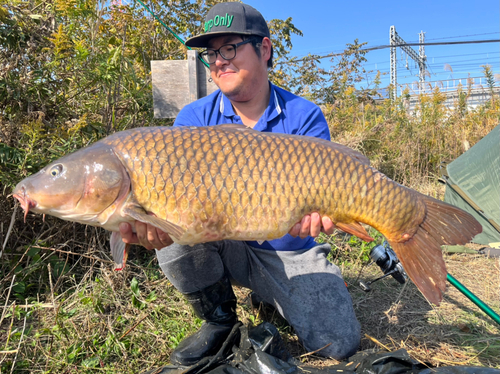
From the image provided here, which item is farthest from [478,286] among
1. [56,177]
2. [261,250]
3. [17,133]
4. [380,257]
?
[17,133]

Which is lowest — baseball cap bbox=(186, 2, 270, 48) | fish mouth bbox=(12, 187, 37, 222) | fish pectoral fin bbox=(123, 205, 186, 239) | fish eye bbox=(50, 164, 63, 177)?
fish pectoral fin bbox=(123, 205, 186, 239)

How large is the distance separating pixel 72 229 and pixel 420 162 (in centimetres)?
383

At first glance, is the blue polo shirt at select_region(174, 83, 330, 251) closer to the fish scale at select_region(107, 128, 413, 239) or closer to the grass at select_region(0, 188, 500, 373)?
the grass at select_region(0, 188, 500, 373)

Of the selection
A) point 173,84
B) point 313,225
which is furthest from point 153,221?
point 173,84

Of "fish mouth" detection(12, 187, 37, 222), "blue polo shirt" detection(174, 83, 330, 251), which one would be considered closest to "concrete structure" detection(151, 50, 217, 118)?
"blue polo shirt" detection(174, 83, 330, 251)

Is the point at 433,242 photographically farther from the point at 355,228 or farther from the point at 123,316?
the point at 123,316

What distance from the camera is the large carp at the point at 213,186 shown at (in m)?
1.24

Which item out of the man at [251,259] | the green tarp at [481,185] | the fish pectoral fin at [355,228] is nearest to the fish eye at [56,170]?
the man at [251,259]

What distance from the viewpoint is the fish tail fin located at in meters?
1.43

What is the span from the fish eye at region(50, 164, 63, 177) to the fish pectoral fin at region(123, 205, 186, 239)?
253mm

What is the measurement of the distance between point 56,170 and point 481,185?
10.7ft

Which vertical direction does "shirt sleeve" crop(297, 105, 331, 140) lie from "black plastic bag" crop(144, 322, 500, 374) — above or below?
above

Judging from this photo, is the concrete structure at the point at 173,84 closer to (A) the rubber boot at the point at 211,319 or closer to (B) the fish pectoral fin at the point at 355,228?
(A) the rubber boot at the point at 211,319

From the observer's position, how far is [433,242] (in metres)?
1.45
